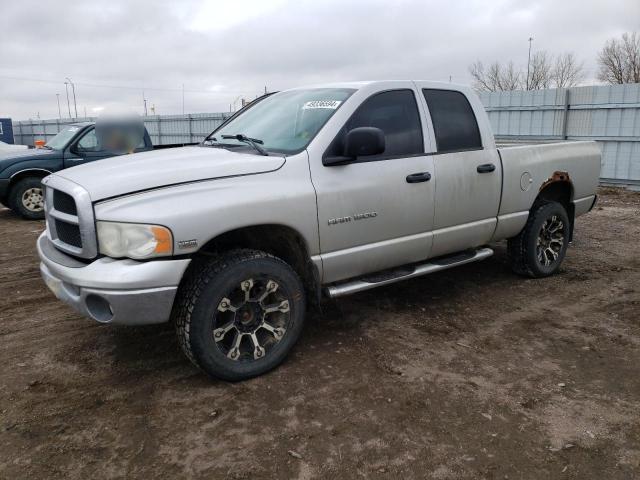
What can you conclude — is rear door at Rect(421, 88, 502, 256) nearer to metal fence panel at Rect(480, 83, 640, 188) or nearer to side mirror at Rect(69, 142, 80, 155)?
metal fence panel at Rect(480, 83, 640, 188)

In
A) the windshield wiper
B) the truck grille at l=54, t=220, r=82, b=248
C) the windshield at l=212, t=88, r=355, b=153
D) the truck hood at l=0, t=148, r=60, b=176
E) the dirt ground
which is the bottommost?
the dirt ground

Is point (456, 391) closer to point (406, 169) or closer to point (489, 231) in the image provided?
point (406, 169)

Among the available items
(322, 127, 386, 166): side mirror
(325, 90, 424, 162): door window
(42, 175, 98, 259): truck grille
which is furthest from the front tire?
(325, 90, 424, 162): door window

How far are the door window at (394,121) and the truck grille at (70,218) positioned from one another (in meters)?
1.79

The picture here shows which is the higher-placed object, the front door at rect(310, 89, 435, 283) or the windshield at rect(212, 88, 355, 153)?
the windshield at rect(212, 88, 355, 153)

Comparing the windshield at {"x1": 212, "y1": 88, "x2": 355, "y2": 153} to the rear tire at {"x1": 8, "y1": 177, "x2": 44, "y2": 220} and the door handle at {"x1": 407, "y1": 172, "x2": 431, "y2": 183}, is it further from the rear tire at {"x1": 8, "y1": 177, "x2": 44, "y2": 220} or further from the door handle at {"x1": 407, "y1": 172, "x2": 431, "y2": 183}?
the rear tire at {"x1": 8, "y1": 177, "x2": 44, "y2": 220}

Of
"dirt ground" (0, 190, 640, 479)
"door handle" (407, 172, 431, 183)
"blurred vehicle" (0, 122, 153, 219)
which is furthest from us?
"blurred vehicle" (0, 122, 153, 219)

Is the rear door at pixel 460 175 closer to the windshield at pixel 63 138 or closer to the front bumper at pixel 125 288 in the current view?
the front bumper at pixel 125 288

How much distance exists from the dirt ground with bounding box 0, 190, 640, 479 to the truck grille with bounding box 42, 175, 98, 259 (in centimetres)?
91

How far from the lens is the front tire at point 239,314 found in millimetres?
3172

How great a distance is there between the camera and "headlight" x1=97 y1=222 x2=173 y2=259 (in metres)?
2.95

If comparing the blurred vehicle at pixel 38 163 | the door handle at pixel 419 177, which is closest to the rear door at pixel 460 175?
the door handle at pixel 419 177

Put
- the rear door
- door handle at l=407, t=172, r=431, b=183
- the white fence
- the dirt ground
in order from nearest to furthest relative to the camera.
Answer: the dirt ground → door handle at l=407, t=172, r=431, b=183 → the rear door → the white fence

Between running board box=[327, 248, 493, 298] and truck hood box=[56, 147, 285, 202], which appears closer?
truck hood box=[56, 147, 285, 202]
